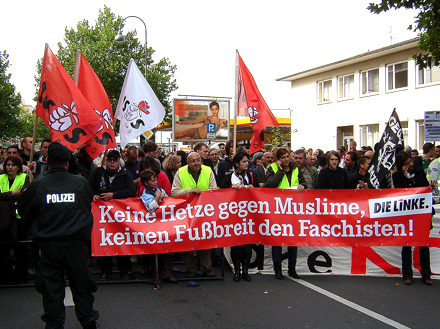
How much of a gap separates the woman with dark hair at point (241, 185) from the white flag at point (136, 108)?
7.82 ft

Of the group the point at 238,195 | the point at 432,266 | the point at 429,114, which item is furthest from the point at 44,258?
the point at 429,114

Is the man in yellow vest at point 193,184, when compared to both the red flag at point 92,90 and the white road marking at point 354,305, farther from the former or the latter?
the red flag at point 92,90

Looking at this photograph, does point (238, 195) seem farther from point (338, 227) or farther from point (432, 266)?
point (432, 266)

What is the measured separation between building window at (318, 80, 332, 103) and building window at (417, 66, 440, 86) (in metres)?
7.36

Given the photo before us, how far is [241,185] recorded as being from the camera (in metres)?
6.52

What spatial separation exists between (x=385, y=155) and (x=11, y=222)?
555 centimetres

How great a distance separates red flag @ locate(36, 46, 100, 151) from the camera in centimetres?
661

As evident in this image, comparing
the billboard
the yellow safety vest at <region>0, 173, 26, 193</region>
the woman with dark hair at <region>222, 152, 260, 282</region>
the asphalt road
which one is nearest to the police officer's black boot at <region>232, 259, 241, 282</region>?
the woman with dark hair at <region>222, 152, 260, 282</region>

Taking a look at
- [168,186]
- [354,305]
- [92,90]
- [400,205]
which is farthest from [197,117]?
[354,305]

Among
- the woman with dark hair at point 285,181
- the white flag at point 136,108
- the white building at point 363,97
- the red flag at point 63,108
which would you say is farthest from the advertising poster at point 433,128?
the white building at point 363,97

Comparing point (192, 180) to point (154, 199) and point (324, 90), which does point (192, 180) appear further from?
point (324, 90)

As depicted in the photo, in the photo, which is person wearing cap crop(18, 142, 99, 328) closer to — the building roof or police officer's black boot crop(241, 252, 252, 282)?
police officer's black boot crop(241, 252, 252, 282)

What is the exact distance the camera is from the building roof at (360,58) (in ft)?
72.0

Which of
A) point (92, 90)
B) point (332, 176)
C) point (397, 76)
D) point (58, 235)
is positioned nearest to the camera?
point (58, 235)
